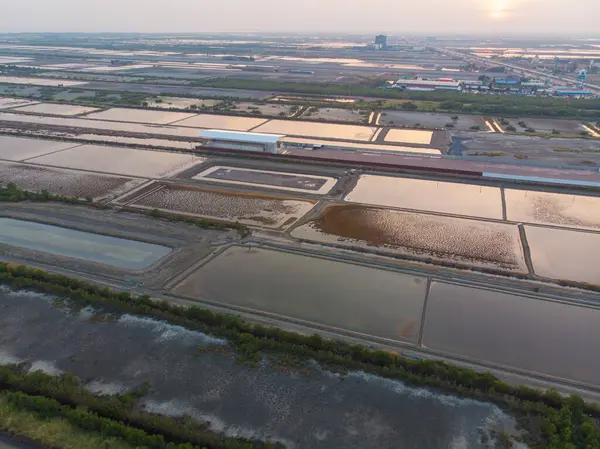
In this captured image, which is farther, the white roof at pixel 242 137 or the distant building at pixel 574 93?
the distant building at pixel 574 93

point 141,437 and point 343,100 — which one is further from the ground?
point 343,100

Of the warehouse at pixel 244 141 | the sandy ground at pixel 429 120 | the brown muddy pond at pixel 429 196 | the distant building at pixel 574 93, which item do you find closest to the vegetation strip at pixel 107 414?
the brown muddy pond at pixel 429 196

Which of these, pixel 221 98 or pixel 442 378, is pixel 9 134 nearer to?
pixel 221 98

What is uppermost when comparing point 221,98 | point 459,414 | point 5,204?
point 221,98

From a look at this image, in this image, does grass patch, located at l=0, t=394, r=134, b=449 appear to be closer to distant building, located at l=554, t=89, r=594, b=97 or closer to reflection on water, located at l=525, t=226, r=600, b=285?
reflection on water, located at l=525, t=226, r=600, b=285

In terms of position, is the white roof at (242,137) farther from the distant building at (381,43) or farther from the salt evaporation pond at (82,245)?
the distant building at (381,43)

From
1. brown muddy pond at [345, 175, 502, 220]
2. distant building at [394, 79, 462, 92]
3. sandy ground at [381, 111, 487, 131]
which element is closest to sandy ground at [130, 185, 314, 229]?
brown muddy pond at [345, 175, 502, 220]

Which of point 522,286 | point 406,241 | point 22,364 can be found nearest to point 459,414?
point 522,286
